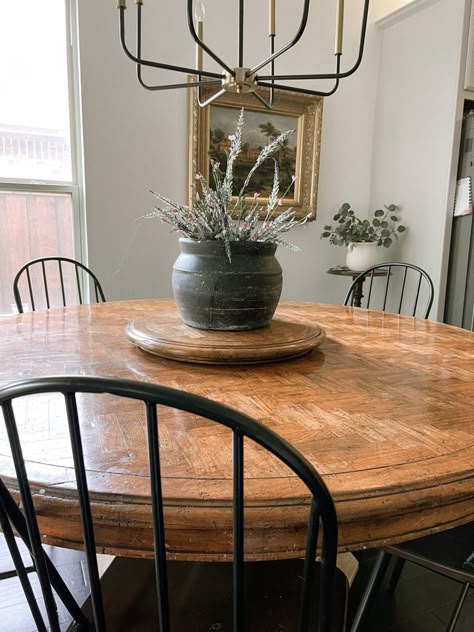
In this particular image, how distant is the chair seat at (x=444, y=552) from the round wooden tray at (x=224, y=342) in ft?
1.64

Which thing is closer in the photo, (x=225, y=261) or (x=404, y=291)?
(x=225, y=261)

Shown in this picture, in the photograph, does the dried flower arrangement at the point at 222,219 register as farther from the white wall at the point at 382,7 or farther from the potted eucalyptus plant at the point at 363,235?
the white wall at the point at 382,7

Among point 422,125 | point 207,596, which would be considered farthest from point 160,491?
point 422,125

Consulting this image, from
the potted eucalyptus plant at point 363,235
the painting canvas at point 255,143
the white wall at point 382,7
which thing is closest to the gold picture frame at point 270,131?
the painting canvas at point 255,143

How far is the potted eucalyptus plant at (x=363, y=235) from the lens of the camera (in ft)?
10.3

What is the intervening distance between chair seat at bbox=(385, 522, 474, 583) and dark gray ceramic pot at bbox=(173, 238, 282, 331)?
2.18ft

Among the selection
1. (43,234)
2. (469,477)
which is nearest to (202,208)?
(469,477)

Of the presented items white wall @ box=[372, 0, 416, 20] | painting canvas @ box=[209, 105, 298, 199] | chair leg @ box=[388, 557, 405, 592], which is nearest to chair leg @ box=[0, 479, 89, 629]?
chair leg @ box=[388, 557, 405, 592]

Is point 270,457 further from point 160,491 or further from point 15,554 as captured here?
point 15,554

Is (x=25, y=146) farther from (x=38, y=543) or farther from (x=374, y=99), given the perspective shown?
(x=38, y=543)

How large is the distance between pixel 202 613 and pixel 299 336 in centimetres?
72

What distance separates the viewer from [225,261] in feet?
4.13

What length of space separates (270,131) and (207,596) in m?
2.83

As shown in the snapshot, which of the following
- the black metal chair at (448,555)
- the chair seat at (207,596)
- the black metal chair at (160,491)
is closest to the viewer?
the black metal chair at (160,491)
